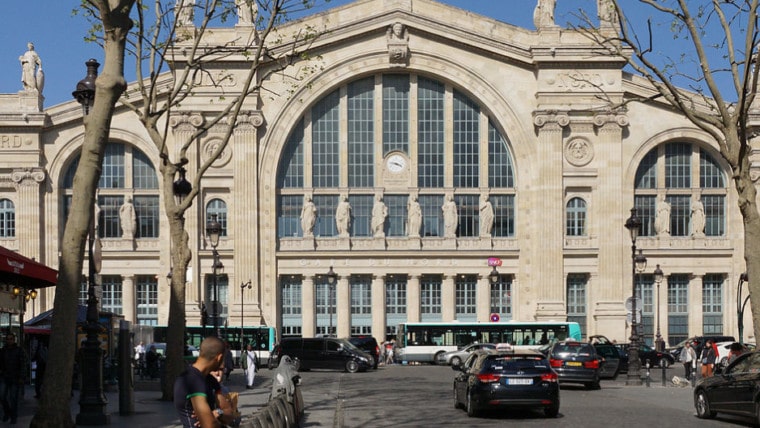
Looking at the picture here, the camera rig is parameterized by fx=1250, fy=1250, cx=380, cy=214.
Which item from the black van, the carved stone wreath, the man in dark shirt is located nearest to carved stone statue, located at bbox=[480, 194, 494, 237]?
the carved stone wreath

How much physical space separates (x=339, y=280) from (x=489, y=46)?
1607 centimetres

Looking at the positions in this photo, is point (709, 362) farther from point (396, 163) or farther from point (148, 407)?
point (396, 163)

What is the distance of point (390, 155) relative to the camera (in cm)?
7281

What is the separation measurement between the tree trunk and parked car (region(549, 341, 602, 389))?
24.6 metres

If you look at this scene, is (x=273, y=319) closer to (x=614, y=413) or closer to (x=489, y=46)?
(x=489, y=46)

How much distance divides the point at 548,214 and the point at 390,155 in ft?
32.0

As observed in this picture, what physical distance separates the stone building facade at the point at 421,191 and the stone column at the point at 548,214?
8 cm

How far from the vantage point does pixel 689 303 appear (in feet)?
240

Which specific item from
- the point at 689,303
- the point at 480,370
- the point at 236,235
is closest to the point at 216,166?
the point at 236,235

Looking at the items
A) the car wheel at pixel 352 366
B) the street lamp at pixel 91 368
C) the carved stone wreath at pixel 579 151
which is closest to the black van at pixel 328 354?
the car wheel at pixel 352 366

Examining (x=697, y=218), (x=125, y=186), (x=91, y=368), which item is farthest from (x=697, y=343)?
(x=91, y=368)

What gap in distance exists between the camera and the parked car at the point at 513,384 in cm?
2802

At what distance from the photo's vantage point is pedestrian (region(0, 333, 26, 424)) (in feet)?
80.9

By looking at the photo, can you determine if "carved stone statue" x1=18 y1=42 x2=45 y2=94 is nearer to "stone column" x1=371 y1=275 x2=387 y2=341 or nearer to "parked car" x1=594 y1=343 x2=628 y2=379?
"stone column" x1=371 y1=275 x2=387 y2=341
